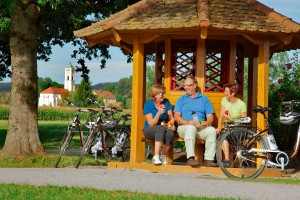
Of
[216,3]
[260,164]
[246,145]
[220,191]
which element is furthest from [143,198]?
[216,3]

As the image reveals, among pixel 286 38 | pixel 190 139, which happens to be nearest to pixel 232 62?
pixel 286 38

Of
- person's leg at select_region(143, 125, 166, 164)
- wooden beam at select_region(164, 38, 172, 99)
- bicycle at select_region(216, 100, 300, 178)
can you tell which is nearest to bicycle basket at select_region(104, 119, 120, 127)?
wooden beam at select_region(164, 38, 172, 99)

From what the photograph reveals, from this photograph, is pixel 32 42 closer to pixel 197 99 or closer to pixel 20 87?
pixel 20 87

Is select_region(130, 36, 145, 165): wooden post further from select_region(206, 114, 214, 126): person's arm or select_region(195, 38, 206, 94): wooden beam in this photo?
Answer: select_region(206, 114, 214, 126): person's arm

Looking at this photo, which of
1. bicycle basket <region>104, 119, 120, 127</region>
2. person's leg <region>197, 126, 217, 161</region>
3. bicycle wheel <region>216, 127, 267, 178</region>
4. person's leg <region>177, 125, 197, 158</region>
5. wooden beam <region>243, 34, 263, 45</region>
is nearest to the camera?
bicycle wheel <region>216, 127, 267, 178</region>

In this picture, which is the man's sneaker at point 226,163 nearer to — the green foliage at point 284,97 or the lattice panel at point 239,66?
the lattice panel at point 239,66

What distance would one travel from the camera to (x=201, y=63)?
1488cm

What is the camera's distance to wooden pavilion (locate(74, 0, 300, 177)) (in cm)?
1415

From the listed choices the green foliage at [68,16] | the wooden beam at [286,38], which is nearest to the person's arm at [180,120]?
the wooden beam at [286,38]

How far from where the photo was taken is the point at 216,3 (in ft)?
49.2

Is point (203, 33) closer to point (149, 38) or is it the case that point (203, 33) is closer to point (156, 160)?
point (149, 38)

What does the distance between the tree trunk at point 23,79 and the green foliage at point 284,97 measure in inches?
229

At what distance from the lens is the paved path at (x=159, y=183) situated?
9.73 m

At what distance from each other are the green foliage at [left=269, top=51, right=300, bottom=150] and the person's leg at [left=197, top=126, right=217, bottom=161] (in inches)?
195
